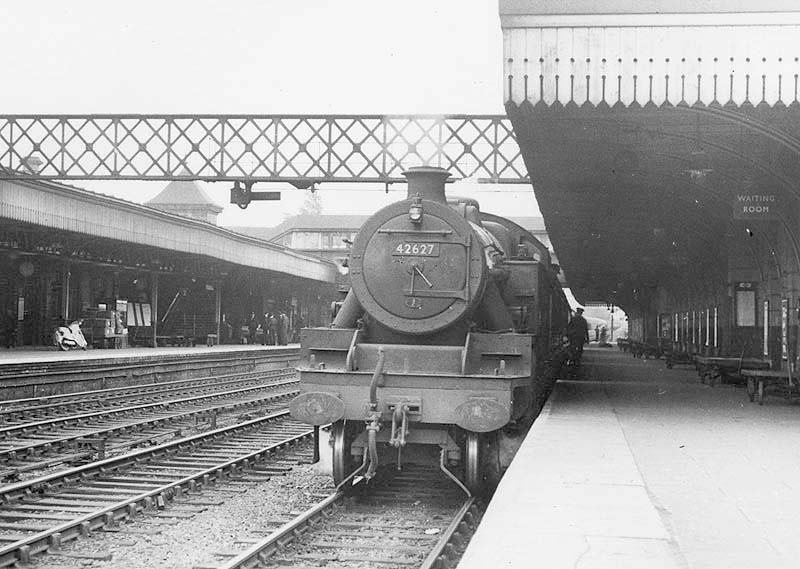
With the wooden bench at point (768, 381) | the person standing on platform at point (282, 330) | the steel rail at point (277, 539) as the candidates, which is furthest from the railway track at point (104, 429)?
the person standing on platform at point (282, 330)

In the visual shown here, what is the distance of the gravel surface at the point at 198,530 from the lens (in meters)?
6.11

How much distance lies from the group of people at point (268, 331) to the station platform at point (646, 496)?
2808cm

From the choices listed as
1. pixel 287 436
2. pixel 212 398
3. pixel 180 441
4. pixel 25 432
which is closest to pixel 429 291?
pixel 180 441

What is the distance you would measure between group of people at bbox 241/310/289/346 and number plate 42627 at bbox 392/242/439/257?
3041 centimetres

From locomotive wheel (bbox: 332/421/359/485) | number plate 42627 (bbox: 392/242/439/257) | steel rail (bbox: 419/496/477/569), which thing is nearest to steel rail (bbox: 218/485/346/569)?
locomotive wheel (bbox: 332/421/359/485)

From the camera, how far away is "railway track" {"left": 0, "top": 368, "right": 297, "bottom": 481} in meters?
9.85

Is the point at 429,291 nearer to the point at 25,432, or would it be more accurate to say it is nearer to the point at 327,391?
the point at 327,391

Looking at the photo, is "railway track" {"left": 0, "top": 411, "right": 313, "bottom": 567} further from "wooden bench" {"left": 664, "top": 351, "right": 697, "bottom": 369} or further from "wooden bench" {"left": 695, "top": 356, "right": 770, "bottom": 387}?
"wooden bench" {"left": 664, "top": 351, "right": 697, "bottom": 369}

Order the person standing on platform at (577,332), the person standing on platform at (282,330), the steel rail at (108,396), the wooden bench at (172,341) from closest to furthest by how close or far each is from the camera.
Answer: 1. the steel rail at (108,396)
2. the person standing on platform at (577,332)
3. the wooden bench at (172,341)
4. the person standing on platform at (282,330)

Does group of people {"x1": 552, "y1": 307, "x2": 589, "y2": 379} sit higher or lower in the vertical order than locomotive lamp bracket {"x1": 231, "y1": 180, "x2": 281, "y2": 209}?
lower

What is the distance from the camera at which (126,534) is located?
6785mm

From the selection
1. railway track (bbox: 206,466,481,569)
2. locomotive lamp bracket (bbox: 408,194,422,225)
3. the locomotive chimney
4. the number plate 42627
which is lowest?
railway track (bbox: 206,466,481,569)

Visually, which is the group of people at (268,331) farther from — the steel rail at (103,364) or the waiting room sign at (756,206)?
the waiting room sign at (756,206)

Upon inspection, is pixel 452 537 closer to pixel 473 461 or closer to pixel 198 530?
pixel 473 461
